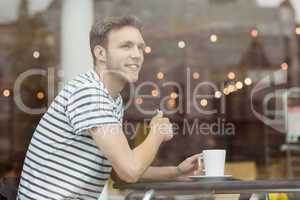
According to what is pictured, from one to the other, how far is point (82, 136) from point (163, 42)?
2.63 metres

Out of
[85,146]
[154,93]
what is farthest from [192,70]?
[85,146]

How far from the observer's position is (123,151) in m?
1.71

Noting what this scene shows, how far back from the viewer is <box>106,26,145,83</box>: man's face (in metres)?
2.00

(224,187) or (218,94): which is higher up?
(218,94)

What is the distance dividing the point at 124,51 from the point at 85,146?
1.13 ft

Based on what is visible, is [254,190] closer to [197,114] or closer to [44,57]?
[197,114]

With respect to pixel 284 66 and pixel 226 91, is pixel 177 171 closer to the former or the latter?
pixel 226 91

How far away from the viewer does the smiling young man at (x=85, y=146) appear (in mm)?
1726

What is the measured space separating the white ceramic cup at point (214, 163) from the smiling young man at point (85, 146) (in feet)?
0.31

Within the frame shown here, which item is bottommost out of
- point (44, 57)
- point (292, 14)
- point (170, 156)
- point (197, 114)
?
point (170, 156)

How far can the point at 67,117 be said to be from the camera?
71.2 inches

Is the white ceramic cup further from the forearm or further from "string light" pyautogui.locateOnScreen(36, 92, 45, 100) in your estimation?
"string light" pyautogui.locateOnScreen(36, 92, 45, 100)

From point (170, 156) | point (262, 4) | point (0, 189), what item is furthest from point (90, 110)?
point (262, 4)

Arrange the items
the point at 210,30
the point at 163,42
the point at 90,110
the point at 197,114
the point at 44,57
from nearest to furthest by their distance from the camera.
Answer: the point at 90,110
the point at 197,114
the point at 44,57
the point at 163,42
the point at 210,30
